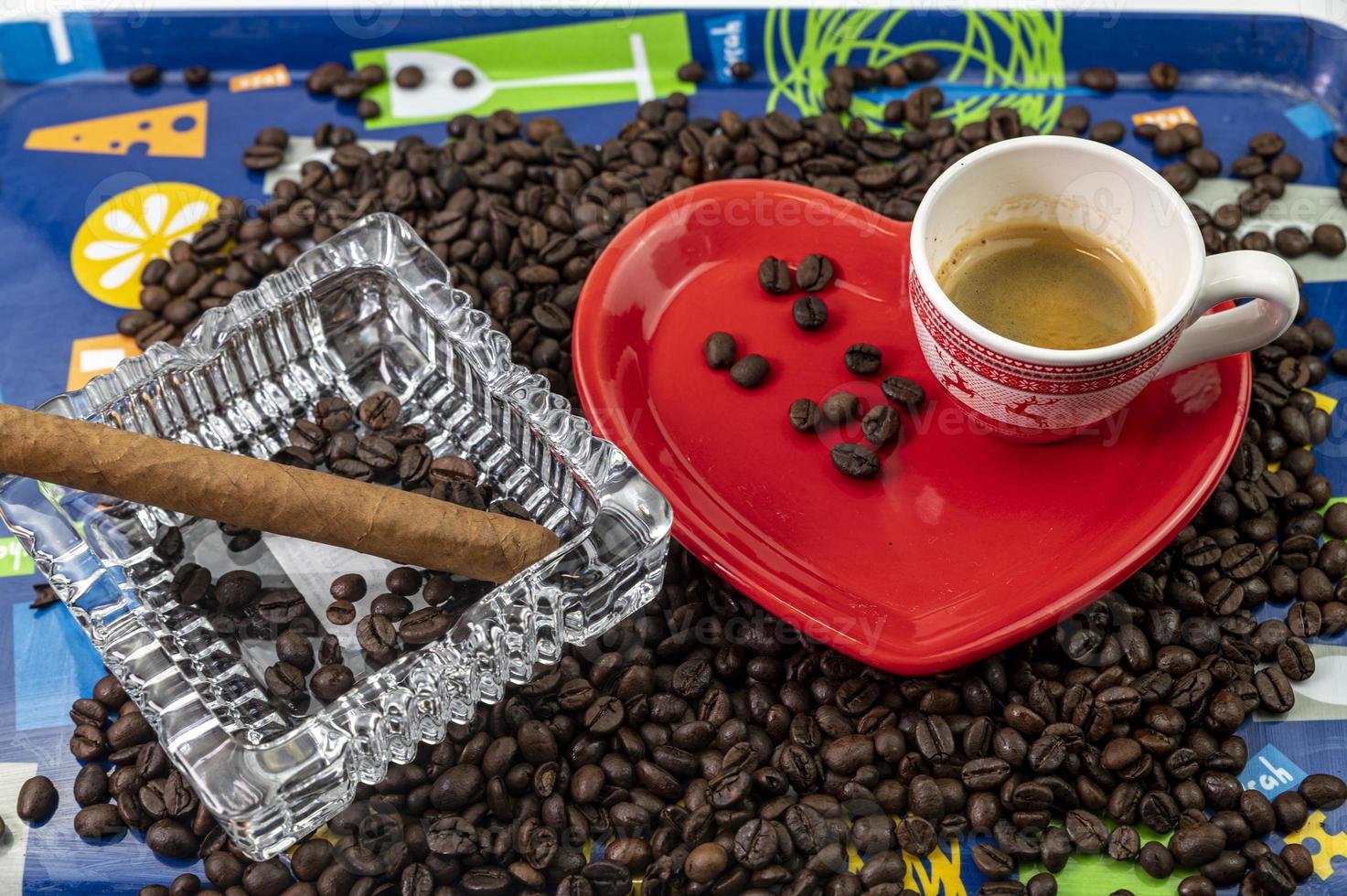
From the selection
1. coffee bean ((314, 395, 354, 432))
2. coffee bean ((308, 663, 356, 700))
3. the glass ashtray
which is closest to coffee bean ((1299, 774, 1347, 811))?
the glass ashtray

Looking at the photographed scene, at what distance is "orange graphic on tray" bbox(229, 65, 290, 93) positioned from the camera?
7.89 ft

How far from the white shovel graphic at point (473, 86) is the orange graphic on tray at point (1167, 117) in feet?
2.90

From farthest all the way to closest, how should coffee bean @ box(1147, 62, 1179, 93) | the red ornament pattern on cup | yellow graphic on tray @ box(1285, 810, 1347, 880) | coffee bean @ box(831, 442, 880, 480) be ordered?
coffee bean @ box(1147, 62, 1179, 93) → coffee bean @ box(831, 442, 880, 480) → yellow graphic on tray @ box(1285, 810, 1347, 880) → the red ornament pattern on cup

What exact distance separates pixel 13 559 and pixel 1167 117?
2.06m

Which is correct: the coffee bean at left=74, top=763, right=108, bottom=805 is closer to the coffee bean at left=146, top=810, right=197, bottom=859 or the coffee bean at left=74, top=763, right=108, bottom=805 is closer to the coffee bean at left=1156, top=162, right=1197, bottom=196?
the coffee bean at left=146, top=810, right=197, bottom=859

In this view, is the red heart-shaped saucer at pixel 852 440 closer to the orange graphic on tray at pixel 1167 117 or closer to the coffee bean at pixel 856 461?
the coffee bean at pixel 856 461

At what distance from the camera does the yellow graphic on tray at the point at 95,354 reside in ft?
6.86

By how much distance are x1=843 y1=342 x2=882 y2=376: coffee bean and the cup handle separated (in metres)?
0.39

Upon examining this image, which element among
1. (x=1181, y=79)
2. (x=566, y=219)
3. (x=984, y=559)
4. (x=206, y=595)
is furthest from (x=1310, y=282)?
(x=206, y=595)

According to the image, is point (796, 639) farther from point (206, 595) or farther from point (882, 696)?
point (206, 595)

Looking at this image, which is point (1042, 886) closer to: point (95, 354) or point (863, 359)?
point (863, 359)

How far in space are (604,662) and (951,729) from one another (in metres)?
0.46

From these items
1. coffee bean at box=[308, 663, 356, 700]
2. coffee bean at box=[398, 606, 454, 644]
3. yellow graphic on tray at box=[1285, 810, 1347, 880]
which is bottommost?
yellow graphic on tray at box=[1285, 810, 1347, 880]

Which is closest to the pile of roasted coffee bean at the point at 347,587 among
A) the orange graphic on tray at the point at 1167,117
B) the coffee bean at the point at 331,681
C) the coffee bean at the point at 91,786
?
the coffee bean at the point at 331,681
